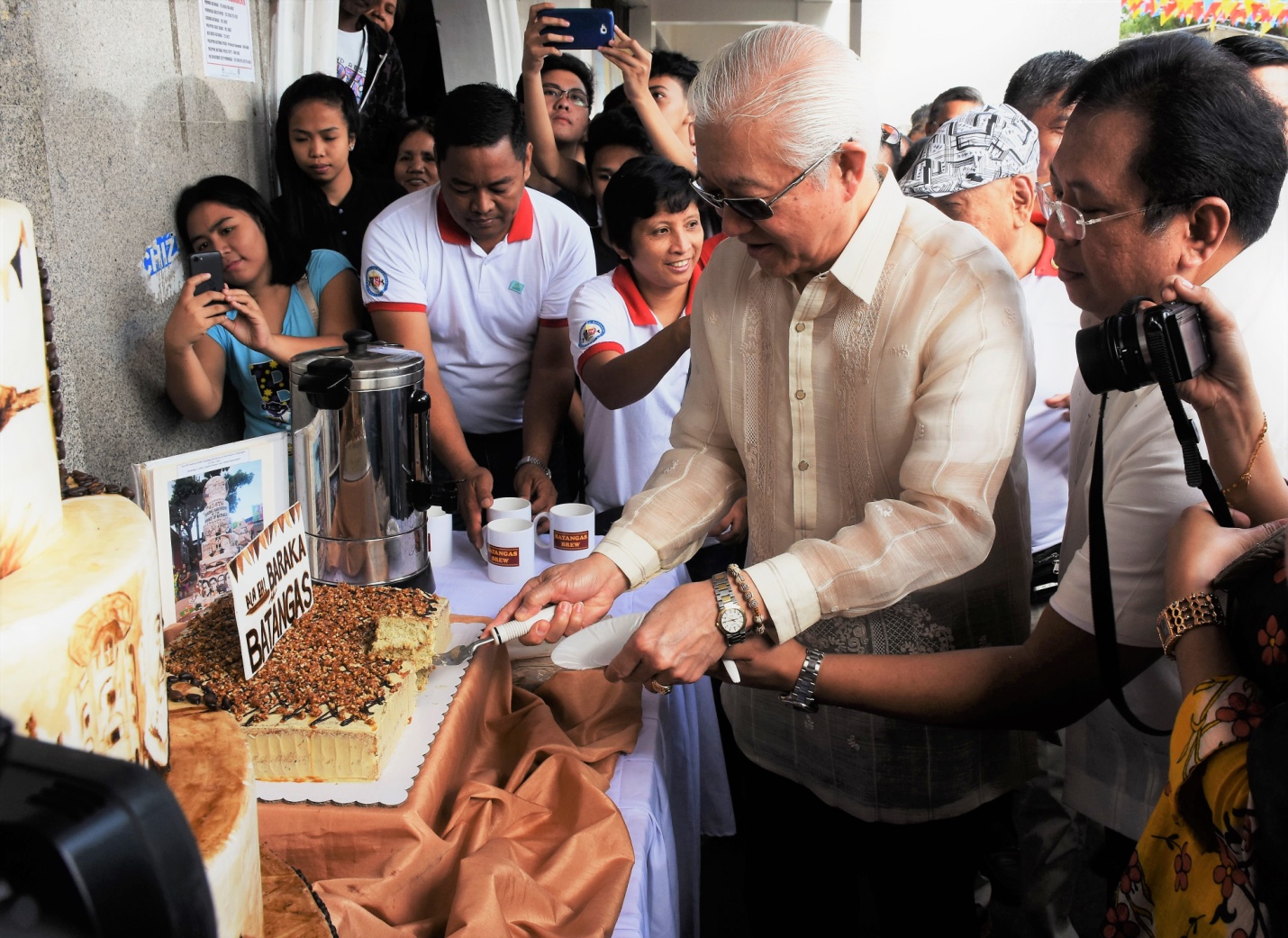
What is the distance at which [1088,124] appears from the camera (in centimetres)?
120

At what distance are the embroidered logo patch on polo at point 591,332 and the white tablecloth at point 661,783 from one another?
0.64 meters

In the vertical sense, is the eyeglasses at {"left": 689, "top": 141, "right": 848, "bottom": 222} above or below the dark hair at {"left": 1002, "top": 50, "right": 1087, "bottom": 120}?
below

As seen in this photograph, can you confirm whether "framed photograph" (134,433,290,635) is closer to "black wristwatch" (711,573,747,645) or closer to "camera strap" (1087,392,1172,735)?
"black wristwatch" (711,573,747,645)

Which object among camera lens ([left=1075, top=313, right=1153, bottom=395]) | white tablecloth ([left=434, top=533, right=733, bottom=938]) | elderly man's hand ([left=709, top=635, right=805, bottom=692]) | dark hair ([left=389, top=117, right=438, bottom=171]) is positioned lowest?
white tablecloth ([left=434, top=533, right=733, bottom=938])

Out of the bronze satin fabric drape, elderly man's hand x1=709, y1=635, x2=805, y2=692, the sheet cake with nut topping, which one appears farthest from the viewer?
elderly man's hand x1=709, y1=635, x2=805, y2=692

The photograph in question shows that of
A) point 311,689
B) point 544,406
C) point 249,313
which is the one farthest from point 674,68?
point 311,689

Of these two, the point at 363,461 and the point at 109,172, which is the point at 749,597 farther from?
the point at 109,172

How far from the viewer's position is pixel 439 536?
2.04 meters

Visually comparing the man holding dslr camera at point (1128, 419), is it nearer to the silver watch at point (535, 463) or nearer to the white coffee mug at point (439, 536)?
the white coffee mug at point (439, 536)

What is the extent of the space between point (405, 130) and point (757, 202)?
2773 mm

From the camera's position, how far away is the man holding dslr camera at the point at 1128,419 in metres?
1.12

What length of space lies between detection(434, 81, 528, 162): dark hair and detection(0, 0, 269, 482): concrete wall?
26.6 inches

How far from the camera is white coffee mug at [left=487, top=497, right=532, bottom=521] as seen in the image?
2.10 m

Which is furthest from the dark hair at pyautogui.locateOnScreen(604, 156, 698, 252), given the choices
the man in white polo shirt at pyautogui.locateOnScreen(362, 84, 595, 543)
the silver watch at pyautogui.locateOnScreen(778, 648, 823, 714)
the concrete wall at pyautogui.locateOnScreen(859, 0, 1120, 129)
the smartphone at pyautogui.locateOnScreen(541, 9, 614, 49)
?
the concrete wall at pyautogui.locateOnScreen(859, 0, 1120, 129)
